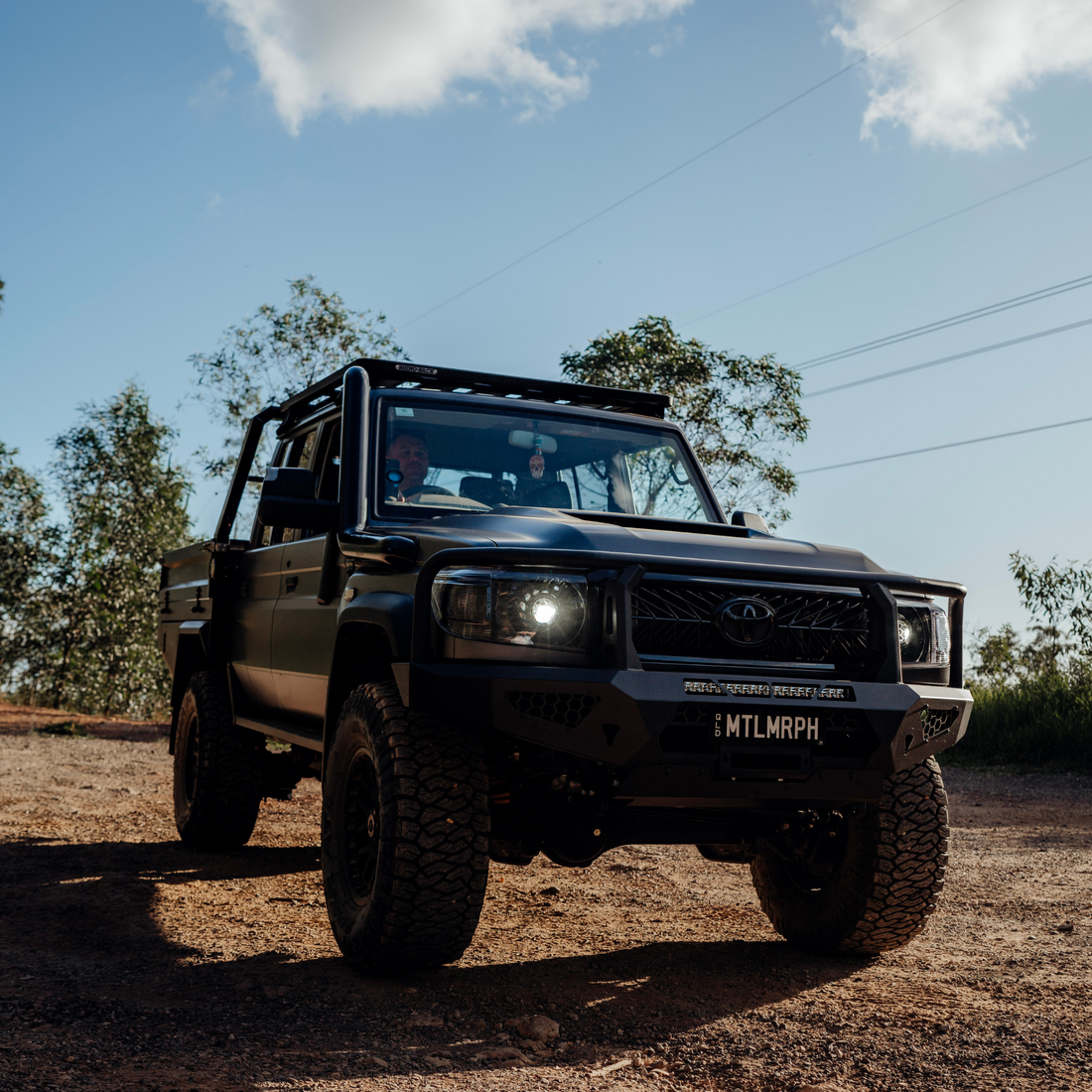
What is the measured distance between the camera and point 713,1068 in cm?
318

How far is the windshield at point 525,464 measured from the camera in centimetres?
485

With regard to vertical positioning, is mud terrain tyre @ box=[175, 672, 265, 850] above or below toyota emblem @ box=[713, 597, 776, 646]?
below

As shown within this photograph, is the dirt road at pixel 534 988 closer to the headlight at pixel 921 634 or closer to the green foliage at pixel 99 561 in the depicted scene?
the headlight at pixel 921 634

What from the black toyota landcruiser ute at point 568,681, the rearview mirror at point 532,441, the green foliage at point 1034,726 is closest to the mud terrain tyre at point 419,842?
the black toyota landcruiser ute at point 568,681

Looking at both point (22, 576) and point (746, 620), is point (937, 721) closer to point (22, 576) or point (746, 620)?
point (746, 620)

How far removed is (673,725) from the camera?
3.52 meters

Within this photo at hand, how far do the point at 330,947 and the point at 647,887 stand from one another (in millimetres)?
2048

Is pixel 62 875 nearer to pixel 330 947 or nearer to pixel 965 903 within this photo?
pixel 330 947

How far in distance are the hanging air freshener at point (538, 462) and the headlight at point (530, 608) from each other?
1.56 m

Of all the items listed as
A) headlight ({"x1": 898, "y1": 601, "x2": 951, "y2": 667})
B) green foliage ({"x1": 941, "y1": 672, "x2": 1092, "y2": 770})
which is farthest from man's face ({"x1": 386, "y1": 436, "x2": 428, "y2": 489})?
green foliage ({"x1": 941, "y1": 672, "x2": 1092, "y2": 770})

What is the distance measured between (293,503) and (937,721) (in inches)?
98.4

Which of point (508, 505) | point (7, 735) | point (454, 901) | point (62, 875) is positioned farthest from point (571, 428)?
point (7, 735)

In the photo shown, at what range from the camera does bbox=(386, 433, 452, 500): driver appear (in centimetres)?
480

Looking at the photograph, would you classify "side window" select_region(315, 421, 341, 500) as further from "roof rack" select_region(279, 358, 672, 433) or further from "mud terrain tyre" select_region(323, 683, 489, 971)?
"mud terrain tyre" select_region(323, 683, 489, 971)
